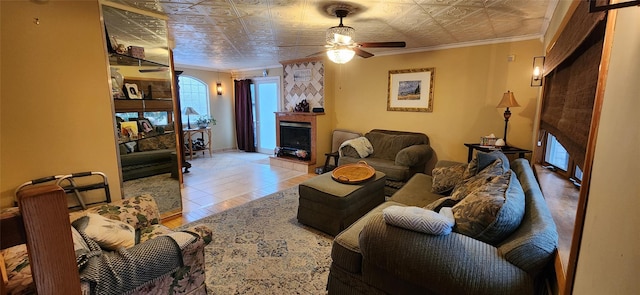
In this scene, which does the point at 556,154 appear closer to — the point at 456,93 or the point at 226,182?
the point at 456,93

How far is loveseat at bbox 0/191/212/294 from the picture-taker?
1197 millimetres

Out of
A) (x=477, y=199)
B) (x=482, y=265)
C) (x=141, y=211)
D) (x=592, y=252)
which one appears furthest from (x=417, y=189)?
(x=141, y=211)

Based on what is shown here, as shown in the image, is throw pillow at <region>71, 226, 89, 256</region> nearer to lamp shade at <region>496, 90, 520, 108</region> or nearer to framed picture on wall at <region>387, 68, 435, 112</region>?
lamp shade at <region>496, 90, 520, 108</region>

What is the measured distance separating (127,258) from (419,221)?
1.46 m

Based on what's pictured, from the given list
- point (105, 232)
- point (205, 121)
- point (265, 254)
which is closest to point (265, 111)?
point (205, 121)

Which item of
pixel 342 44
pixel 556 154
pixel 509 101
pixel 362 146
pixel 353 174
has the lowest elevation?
pixel 353 174

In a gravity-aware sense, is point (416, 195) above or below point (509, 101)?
below

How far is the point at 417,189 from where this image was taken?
290 cm

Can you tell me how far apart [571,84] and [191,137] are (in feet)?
22.1

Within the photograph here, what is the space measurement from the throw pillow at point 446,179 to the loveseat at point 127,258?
2189 millimetres

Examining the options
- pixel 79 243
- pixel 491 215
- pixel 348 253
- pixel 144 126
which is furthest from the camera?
pixel 144 126

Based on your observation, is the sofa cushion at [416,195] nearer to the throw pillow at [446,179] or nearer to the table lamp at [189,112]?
the throw pillow at [446,179]

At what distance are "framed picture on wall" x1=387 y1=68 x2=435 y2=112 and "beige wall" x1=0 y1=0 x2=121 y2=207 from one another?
3.97 m

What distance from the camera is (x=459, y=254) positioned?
51.6 inches
